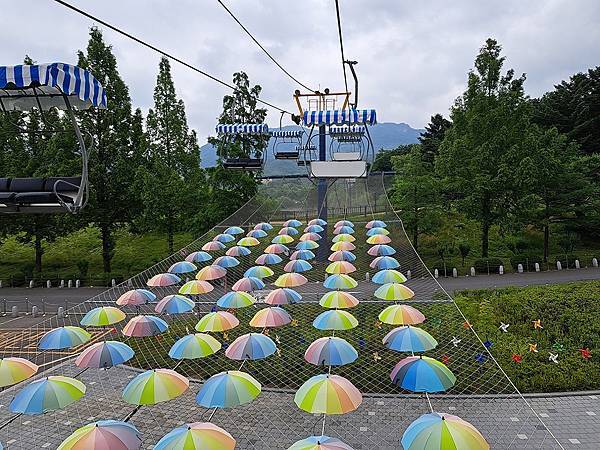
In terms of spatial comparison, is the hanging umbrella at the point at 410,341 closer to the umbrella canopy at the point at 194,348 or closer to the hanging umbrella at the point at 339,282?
the umbrella canopy at the point at 194,348

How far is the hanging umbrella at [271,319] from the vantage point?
8805mm

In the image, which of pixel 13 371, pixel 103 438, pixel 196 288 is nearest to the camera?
pixel 103 438

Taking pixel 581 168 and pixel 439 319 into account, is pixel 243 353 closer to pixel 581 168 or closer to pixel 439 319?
pixel 439 319

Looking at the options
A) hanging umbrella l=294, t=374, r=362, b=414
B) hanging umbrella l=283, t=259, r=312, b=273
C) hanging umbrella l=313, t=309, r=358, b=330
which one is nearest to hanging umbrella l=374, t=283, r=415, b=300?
hanging umbrella l=313, t=309, r=358, b=330

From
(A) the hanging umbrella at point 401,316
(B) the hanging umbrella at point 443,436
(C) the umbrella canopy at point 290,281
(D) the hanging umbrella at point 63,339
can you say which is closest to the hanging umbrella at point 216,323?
(D) the hanging umbrella at point 63,339

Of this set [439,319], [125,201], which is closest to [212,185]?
[125,201]

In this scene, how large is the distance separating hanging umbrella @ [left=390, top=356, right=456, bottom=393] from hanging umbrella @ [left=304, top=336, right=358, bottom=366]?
0.87 metres

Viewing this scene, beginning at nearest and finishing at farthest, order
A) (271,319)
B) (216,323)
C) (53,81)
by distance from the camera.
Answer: (53,81)
(216,323)
(271,319)

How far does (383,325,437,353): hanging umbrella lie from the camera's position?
23.8ft

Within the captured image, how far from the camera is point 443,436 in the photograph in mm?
4617

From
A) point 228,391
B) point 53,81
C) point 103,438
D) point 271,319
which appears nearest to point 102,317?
point 271,319

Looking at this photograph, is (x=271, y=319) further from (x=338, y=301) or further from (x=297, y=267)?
(x=297, y=267)

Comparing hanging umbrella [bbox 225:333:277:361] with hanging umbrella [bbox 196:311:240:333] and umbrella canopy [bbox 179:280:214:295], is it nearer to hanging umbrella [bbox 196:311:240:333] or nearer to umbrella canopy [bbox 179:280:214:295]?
hanging umbrella [bbox 196:311:240:333]

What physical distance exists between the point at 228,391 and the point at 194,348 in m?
1.81
